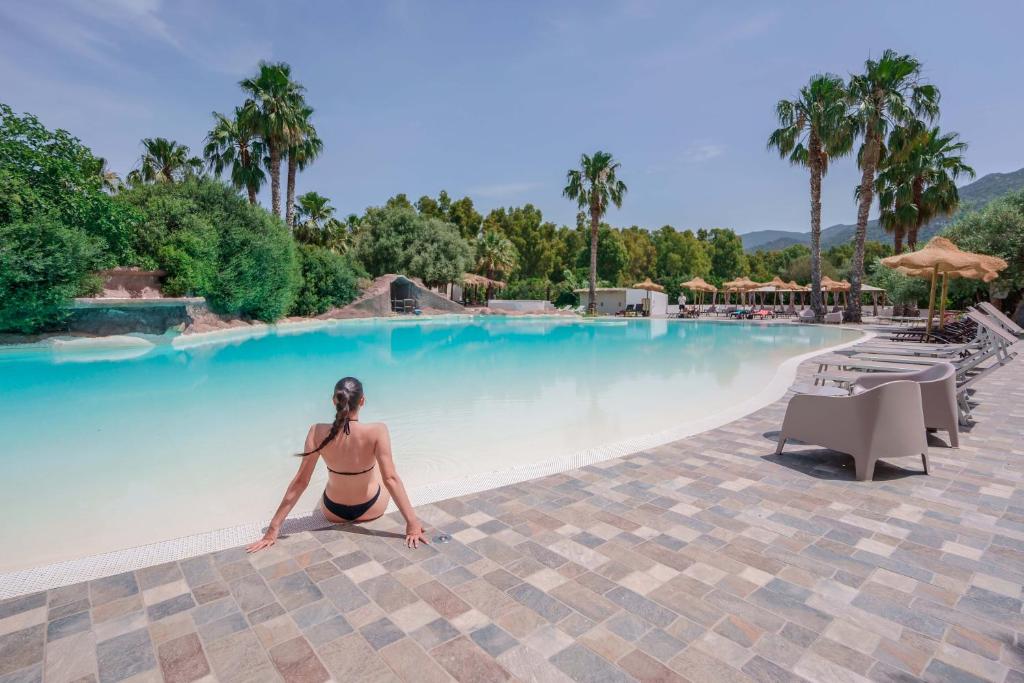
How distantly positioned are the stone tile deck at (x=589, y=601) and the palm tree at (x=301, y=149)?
89.8 feet

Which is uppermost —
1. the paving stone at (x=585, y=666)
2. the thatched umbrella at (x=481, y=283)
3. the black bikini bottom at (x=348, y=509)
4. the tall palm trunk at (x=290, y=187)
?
the tall palm trunk at (x=290, y=187)

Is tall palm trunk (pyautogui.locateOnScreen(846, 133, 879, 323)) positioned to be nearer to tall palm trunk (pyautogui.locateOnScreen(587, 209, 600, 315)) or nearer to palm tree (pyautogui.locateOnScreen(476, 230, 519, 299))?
tall palm trunk (pyautogui.locateOnScreen(587, 209, 600, 315))

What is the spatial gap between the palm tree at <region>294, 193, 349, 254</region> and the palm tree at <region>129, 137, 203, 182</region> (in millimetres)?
6953

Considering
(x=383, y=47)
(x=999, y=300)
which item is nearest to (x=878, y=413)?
(x=383, y=47)

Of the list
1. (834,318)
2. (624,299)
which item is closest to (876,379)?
(834,318)

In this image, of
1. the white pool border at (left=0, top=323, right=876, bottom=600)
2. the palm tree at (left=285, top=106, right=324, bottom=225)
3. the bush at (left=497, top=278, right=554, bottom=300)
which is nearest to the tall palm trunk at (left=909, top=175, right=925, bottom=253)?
the bush at (left=497, top=278, right=554, bottom=300)

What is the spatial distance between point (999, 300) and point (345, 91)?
25.8m

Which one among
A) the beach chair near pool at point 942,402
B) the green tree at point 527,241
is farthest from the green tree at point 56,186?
the green tree at point 527,241

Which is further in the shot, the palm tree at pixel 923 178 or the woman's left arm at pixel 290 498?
the palm tree at pixel 923 178

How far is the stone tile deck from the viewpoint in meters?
1.82

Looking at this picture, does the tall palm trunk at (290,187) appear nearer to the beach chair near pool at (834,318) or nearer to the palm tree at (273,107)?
the palm tree at (273,107)

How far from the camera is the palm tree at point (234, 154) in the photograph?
2603 centimetres

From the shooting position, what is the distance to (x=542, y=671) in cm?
180

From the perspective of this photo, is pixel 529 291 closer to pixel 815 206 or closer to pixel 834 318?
pixel 815 206
